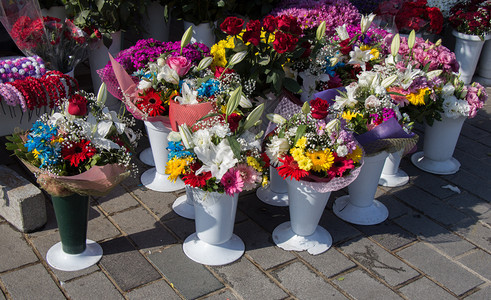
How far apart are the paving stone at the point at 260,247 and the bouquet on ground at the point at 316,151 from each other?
513mm

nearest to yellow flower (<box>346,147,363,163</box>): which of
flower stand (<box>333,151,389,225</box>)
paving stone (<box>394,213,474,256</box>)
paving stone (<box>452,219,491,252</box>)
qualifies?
flower stand (<box>333,151,389,225</box>)

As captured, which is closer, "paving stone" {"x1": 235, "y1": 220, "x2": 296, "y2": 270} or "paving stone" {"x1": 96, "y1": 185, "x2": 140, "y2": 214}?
"paving stone" {"x1": 235, "y1": 220, "x2": 296, "y2": 270}

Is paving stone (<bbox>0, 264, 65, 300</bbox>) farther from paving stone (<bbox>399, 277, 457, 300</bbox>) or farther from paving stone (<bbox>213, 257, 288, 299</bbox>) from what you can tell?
paving stone (<bbox>399, 277, 457, 300</bbox>)

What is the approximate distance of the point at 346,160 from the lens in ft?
9.40

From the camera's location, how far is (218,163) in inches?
109

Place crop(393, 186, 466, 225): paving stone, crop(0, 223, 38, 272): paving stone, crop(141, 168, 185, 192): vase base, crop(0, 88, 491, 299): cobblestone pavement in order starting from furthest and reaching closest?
1. crop(141, 168, 185, 192): vase base
2. crop(393, 186, 466, 225): paving stone
3. crop(0, 223, 38, 272): paving stone
4. crop(0, 88, 491, 299): cobblestone pavement

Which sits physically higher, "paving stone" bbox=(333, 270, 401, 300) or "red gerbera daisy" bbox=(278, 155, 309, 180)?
"red gerbera daisy" bbox=(278, 155, 309, 180)

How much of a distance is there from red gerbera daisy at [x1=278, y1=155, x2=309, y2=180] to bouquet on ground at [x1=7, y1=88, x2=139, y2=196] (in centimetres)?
83

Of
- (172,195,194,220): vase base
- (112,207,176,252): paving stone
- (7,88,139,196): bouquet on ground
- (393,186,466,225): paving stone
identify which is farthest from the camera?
(393,186,466,225): paving stone

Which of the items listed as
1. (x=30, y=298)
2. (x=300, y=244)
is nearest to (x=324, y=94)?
(x=300, y=244)

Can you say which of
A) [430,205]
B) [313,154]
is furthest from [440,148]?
[313,154]

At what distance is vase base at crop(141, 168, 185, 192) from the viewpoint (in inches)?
147

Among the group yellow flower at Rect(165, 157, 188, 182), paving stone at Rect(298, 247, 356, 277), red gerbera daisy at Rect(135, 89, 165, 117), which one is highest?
red gerbera daisy at Rect(135, 89, 165, 117)

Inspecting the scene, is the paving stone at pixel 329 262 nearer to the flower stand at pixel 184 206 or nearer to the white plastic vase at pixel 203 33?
the flower stand at pixel 184 206
